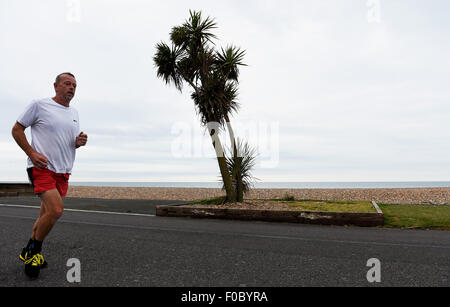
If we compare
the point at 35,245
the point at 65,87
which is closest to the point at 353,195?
the point at 65,87

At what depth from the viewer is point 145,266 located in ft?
13.2

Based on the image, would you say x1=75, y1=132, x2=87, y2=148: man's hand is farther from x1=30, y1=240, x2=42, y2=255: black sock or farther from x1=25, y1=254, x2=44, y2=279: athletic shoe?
x1=25, y1=254, x2=44, y2=279: athletic shoe

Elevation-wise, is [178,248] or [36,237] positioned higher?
[36,237]

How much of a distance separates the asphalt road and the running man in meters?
0.42

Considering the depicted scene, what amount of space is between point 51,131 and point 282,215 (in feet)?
19.5

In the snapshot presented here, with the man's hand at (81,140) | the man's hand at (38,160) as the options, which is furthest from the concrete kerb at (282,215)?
the man's hand at (38,160)

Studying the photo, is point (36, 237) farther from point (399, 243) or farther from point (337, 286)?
point (399, 243)

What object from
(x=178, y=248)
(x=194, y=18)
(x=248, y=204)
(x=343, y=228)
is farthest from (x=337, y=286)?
(x=194, y=18)

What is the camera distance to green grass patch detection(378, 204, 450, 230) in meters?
7.15

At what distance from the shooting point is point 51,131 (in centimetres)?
363

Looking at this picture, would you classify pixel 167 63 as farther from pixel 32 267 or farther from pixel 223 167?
pixel 32 267

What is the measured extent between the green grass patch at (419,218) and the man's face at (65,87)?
22.6 feet

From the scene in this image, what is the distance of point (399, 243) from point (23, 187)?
21080 millimetres

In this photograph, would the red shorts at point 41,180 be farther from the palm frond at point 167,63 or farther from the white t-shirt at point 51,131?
the palm frond at point 167,63
